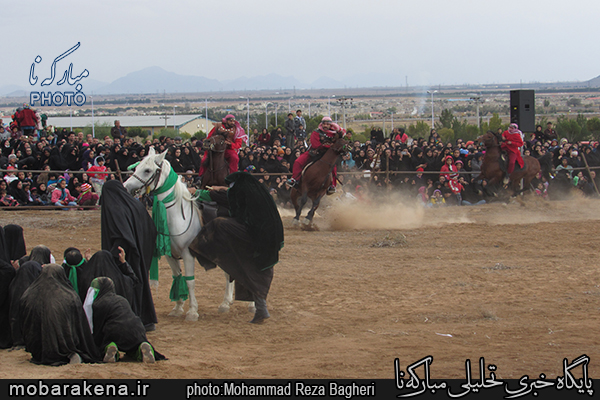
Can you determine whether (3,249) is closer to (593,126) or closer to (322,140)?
→ (322,140)

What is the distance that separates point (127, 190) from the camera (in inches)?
285

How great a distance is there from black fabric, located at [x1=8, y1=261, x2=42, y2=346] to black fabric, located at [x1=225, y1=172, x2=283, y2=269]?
95.7 inches

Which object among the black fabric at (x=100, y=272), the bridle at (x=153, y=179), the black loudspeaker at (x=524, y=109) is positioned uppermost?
the black loudspeaker at (x=524, y=109)

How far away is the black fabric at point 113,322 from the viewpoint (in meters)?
5.77

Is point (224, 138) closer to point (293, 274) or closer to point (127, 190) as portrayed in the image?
point (293, 274)

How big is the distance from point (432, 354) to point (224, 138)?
7.27m

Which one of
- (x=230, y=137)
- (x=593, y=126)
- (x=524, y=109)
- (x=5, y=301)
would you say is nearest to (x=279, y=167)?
(x=230, y=137)

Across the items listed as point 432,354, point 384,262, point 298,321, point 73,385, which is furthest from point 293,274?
point 73,385

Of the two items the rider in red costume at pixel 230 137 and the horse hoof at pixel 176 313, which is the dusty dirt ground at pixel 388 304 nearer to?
the horse hoof at pixel 176 313

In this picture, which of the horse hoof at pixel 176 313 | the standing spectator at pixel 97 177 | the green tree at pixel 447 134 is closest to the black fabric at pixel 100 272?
the horse hoof at pixel 176 313

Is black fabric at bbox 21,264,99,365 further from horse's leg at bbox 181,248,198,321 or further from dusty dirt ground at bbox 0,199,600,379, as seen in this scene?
horse's leg at bbox 181,248,198,321

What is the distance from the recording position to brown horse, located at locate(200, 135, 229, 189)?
39.3 feet

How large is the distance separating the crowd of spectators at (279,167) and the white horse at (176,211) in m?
7.29

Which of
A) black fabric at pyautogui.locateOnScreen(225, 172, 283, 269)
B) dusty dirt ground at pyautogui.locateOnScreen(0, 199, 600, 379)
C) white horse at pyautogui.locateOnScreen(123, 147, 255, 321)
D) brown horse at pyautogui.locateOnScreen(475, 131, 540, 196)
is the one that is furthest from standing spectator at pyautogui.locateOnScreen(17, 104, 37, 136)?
black fabric at pyautogui.locateOnScreen(225, 172, 283, 269)
